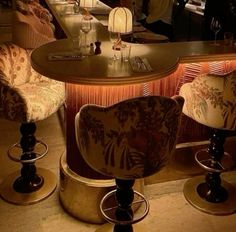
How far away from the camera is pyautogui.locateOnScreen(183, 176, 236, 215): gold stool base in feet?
8.99

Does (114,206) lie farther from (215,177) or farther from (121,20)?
(121,20)

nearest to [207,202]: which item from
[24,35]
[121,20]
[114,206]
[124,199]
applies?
[114,206]

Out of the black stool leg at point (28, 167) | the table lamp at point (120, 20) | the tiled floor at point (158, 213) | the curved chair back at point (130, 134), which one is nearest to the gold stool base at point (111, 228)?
the tiled floor at point (158, 213)

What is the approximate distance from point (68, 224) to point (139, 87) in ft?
3.39

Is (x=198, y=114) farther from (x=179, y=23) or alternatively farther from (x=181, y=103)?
(x=179, y=23)

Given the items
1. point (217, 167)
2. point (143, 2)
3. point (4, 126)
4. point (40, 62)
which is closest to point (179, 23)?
point (143, 2)

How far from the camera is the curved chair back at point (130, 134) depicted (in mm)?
1686

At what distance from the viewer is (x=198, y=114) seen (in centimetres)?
246

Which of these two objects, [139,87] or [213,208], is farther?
[213,208]

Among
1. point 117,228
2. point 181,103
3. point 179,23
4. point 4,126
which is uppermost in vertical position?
point 181,103

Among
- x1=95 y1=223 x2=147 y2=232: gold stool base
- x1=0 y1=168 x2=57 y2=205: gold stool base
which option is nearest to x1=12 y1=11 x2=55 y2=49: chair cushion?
x1=0 y1=168 x2=57 y2=205: gold stool base

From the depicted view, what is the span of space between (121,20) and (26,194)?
145cm

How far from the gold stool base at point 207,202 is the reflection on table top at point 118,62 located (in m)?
1.01

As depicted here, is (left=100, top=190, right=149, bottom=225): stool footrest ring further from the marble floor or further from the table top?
the table top
